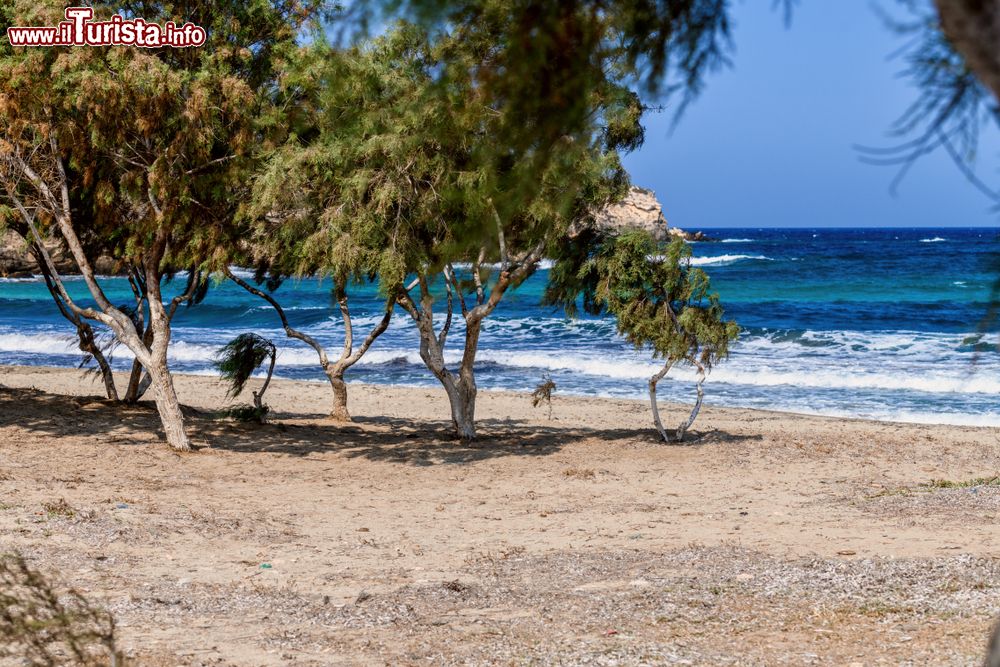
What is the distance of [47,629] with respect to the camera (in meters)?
5.28

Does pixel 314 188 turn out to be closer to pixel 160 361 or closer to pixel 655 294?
pixel 160 361

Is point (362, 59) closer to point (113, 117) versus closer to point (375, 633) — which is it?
point (113, 117)

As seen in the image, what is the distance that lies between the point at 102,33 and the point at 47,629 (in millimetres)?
8370

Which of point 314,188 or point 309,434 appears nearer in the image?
point 314,188

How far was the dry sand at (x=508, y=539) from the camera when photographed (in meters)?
6.26

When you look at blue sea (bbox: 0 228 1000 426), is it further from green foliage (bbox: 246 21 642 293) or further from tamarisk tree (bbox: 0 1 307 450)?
tamarisk tree (bbox: 0 1 307 450)

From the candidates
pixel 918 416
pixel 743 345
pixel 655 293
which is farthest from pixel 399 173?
pixel 743 345

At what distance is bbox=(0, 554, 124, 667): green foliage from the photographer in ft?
14.3

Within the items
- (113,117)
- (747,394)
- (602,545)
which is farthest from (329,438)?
(747,394)

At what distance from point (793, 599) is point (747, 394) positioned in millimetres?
16831

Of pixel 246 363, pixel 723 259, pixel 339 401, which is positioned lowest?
pixel 339 401

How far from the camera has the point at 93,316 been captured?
13.6 meters

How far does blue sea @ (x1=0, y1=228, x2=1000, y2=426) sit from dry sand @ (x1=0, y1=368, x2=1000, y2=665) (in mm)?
2445

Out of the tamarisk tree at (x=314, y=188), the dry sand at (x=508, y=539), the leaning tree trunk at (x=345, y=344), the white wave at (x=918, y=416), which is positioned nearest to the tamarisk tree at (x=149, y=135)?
the tamarisk tree at (x=314, y=188)
